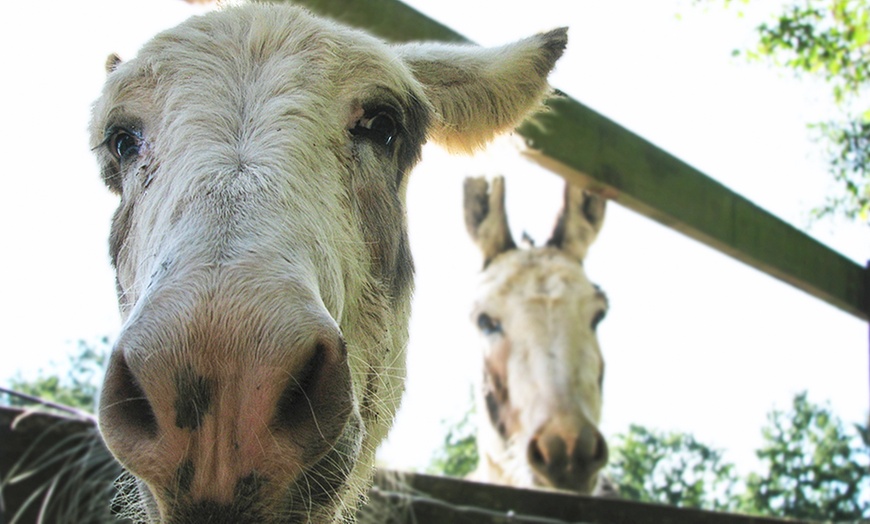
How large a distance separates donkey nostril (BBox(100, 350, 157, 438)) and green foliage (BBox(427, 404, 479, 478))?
37.1 ft

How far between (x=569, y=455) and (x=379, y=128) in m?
4.01

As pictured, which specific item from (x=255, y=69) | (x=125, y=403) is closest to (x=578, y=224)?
(x=255, y=69)

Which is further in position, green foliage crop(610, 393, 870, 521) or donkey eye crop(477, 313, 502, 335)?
green foliage crop(610, 393, 870, 521)

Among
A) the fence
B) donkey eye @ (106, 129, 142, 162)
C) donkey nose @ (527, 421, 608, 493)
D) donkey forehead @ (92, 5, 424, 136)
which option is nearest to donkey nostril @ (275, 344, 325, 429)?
donkey forehead @ (92, 5, 424, 136)

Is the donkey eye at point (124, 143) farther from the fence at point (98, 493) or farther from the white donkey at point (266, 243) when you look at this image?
the fence at point (98, 493)

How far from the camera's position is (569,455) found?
17.7 ft

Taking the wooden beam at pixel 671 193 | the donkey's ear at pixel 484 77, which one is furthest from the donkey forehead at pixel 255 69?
the wooden beam at pixel 671 193

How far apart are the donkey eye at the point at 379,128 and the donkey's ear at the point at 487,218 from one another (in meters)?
4.74

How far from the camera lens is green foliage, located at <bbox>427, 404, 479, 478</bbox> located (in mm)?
12422

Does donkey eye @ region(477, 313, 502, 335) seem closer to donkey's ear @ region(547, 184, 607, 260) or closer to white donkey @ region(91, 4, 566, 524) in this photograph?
donkey's ear @ region(547, 184, 607, 260)

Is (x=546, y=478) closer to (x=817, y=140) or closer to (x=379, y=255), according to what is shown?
(x=817, y=140)

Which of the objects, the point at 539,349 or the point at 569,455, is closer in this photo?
the point at 569,455

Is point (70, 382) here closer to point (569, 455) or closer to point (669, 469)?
point (569, 455)

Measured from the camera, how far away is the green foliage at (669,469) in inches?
579
